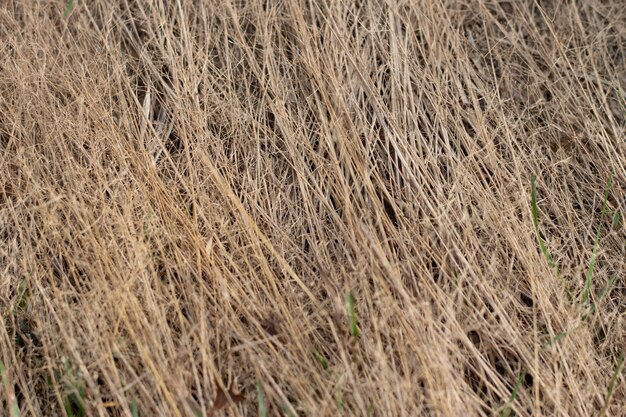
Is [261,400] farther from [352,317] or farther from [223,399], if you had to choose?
[352,317]

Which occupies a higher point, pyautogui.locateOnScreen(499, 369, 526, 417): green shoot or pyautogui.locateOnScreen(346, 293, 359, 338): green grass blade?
pyautogui.locateOnScreen(346, 293, 359, 338): green grass blade

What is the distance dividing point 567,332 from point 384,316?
41 centimetres

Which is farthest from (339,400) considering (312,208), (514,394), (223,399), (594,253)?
(594,253)

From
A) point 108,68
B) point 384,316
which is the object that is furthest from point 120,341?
point 108,68

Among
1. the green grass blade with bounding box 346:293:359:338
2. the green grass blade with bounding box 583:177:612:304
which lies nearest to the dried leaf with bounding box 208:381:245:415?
the green grass blade with bounding box 346:293:359:338

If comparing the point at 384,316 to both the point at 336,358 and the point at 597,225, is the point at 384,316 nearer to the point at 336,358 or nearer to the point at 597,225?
the point at 336,358

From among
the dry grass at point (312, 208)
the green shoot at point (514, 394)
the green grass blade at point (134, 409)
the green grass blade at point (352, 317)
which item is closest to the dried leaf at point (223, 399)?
the dry grass at point (312, 208)

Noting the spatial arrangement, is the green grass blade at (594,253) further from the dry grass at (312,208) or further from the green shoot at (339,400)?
the green shoot at (339,400)

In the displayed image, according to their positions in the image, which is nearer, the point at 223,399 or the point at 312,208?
the point at 223,399

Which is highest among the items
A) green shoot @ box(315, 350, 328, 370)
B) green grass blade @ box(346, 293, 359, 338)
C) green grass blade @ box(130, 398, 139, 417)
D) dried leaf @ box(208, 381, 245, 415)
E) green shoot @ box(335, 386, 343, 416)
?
green grass blade @ box(346, 293, 359, 338)

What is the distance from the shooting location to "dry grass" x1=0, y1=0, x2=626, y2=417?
164 centimetres

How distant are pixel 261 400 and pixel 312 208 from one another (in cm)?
55

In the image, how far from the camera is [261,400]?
62.9 inches

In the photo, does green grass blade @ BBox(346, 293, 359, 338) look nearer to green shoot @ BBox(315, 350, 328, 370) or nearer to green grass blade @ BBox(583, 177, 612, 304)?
green shoot @ BBox(315, 350, 328, 370)
